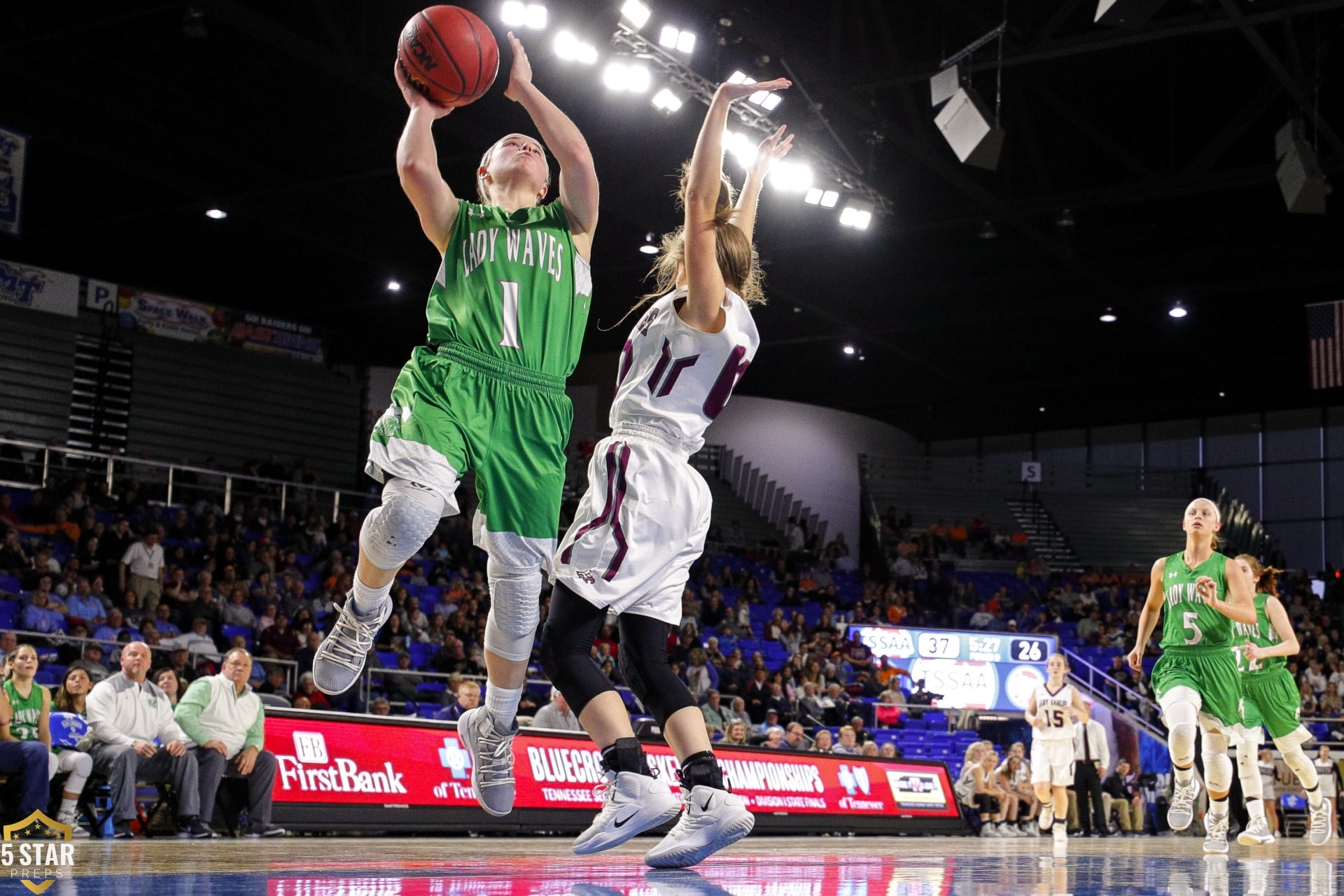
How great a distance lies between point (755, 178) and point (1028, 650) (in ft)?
66.9

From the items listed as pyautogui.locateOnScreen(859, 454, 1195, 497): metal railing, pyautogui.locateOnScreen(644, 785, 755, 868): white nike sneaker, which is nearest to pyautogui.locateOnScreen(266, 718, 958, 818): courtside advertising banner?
pyautogui.locateOnScreen(644, 785, 755, 868): white nike sneaker

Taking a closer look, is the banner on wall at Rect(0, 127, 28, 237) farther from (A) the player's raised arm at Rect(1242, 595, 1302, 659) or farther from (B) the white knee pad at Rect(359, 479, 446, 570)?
(A) the player's raised arm at Rect(1242, 595, 1302, 659)

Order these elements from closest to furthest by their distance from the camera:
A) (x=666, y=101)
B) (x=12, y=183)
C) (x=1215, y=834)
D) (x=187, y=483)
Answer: (x=1215, y=834) → (x=666, y=101) → (x=12, y=183) → (x=187, y=483)

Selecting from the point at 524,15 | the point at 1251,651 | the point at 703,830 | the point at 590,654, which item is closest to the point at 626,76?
the point at 524,15

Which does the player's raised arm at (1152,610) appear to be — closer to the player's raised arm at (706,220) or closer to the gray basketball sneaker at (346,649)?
the player's raised arm at (706,220)

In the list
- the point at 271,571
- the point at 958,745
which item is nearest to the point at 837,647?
the point at 958,745

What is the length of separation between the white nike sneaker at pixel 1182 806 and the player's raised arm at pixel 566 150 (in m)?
5.99

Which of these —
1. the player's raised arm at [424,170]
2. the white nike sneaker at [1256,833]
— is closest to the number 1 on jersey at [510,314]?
the player's raised arm at [424,170]

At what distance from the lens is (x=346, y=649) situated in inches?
179

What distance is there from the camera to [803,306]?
24797 mm

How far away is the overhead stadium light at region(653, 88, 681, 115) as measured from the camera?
1457cm

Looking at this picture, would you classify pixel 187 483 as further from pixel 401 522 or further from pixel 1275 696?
pixel 401 522

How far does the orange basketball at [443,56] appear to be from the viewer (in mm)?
4578

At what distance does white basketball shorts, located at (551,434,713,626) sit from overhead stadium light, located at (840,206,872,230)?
13894mm
